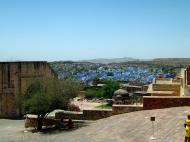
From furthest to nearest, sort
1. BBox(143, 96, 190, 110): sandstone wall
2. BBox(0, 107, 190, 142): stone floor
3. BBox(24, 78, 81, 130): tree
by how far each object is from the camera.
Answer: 1. BBox(24, 78, 81, 130): tree
2. BBox(143, 96, 190, 110): sandstone wall
3. BBox(0, 107, 190, 142): stone floor

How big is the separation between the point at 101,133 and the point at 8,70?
65.2 feet

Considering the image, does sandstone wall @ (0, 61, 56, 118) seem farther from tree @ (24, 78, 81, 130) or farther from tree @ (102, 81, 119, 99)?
tree @ (102, 81, 119, 99)

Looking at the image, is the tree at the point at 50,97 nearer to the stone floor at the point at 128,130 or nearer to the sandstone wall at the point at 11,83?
the stone floor at the point at 128,130

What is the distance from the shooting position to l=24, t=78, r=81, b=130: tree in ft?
67.4

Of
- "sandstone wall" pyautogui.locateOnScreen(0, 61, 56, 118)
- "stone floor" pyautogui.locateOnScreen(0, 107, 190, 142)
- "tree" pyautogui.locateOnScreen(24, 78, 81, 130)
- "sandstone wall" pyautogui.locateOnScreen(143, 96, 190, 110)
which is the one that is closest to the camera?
"stone floor" pyautogui.locateOnScreen(0, 107, 190, 142)

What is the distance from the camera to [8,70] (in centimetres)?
3366

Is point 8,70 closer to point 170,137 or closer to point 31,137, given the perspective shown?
point 31,137

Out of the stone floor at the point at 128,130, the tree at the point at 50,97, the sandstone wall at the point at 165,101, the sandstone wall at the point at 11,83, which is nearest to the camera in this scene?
the stone floor at the point at 128,130

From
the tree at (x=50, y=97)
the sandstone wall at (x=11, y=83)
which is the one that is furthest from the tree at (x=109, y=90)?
the tree at (x=50, y=97)

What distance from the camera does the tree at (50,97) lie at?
2055 cm

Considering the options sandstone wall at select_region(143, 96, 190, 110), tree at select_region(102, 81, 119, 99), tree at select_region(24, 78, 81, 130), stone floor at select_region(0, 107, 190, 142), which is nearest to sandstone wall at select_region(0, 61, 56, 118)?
tree at select_region(24, 78, 81, 130)

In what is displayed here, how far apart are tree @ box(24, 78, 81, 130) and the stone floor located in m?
1.67

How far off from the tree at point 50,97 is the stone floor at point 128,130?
5.50ft

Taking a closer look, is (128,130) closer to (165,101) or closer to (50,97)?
(165,101)
